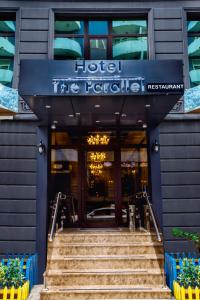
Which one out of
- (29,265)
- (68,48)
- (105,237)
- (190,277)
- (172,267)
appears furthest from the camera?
(68,48)

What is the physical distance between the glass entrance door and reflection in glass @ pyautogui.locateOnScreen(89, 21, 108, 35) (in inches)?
154

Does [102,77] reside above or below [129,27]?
below

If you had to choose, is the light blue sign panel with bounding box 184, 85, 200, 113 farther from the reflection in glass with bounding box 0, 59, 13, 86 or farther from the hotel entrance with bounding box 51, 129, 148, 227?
the reflection in glass with bounding box 0, 59, 13, 86

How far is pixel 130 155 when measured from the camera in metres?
9.94

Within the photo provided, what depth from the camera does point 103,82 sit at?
21.1 feet

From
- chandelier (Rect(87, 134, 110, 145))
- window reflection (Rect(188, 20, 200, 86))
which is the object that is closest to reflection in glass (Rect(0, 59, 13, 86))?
chandelier (Rect(87, 134, 110, 145))

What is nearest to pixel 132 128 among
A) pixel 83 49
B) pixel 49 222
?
pixel 83 49

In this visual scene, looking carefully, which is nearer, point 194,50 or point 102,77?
point 102,77

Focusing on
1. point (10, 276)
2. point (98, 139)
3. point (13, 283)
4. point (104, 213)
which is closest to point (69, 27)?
point (98, 139)

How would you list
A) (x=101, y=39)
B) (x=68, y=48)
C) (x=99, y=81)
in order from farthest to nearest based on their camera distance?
(x=101, y=39), (x=68, y=48), (x=99, y=81)

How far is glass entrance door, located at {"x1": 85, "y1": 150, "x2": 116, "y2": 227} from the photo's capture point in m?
9.56

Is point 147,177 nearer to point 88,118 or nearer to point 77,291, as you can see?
point 88,118

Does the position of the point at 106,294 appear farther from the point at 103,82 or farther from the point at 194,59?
the point at 194,59

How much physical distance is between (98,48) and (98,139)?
116 inches
